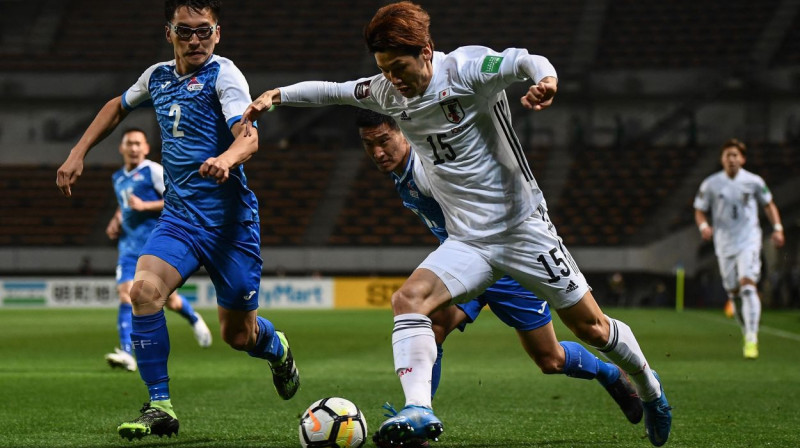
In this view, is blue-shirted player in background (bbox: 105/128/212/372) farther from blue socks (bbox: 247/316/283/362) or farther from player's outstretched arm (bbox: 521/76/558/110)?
player's outstretched arm (bbox: 521/76/558/110)

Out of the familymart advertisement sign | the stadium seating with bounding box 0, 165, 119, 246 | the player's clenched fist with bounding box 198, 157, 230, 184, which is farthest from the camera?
the stadium seating with bounding box 0, 165, 119, 246

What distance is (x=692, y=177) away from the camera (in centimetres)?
2961

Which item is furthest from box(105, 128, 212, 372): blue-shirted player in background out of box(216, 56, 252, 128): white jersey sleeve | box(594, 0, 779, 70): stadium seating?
box(594, 0, 779, 70): stadium seating

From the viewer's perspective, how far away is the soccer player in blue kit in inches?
207

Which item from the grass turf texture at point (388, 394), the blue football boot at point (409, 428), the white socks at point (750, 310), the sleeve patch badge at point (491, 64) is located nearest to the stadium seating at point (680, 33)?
the grass turf texture at point (388, 394)

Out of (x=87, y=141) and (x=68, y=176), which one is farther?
(x=87, y=141)

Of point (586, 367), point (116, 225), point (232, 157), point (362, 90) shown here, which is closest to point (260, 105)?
point (232, 157)

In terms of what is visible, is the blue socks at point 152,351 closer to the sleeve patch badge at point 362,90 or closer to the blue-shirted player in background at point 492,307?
the blue-shirted player in background at point 492,307

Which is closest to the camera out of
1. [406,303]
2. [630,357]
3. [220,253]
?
[406,303]

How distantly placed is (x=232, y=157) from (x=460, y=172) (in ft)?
3.49

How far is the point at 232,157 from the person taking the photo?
4.77 m

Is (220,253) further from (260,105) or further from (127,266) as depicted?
(127,266)

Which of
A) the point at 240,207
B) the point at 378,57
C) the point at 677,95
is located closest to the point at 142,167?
the point at 240,207

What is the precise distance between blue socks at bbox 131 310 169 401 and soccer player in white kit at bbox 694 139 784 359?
7.16m
